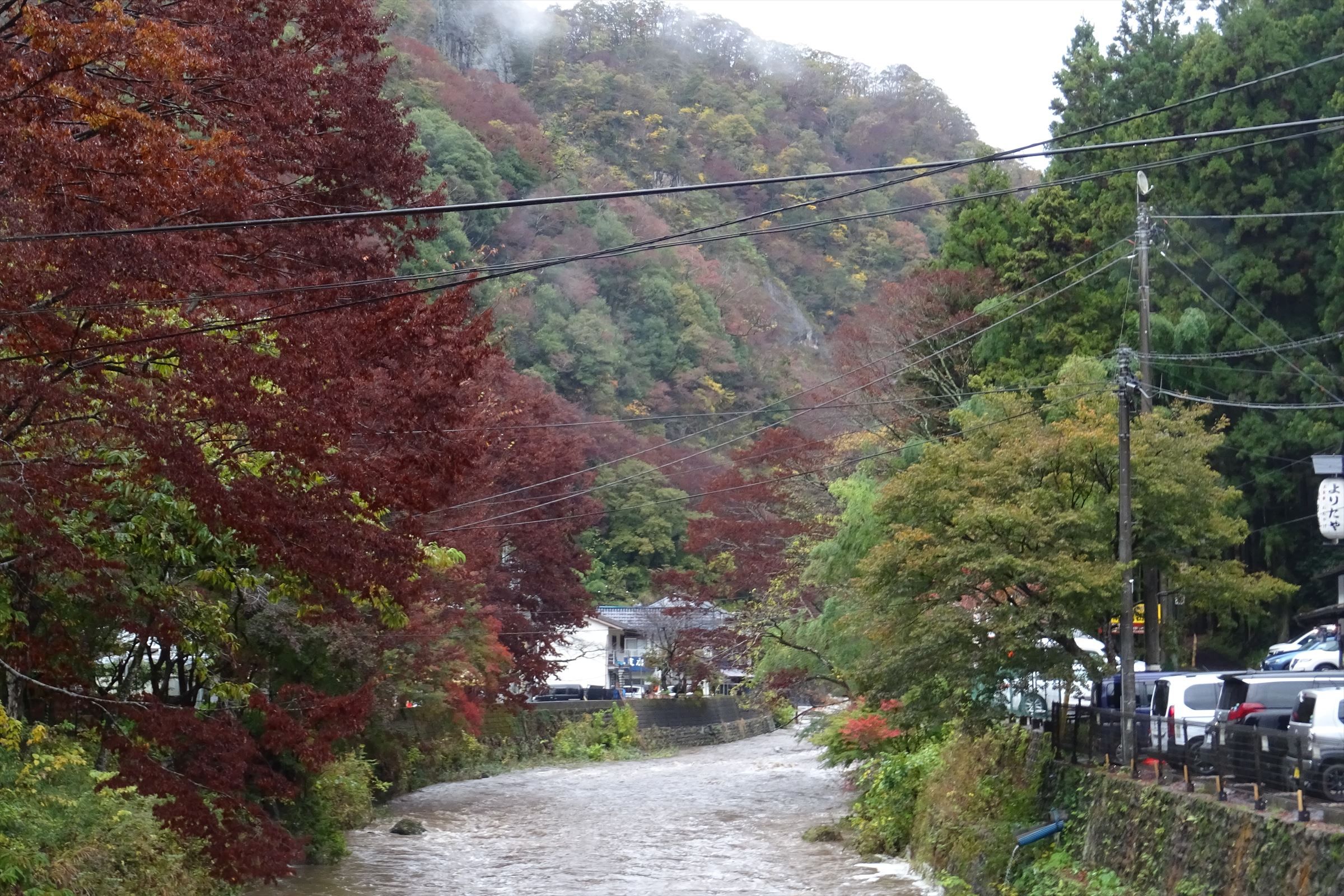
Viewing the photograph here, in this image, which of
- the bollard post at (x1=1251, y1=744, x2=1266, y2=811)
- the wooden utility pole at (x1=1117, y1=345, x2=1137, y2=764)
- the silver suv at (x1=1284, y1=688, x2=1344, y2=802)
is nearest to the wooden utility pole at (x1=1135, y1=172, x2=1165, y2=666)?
the wooden utility pole at (x1=1117, y1=345, x2=1137, y2=764)

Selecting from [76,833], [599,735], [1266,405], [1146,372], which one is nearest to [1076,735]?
[1146,372]

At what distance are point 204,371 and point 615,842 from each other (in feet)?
63.4

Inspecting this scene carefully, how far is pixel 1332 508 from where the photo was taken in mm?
25234

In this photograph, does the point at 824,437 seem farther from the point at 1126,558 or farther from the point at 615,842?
the point at 1126,558

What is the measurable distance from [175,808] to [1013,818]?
1413 centimetres

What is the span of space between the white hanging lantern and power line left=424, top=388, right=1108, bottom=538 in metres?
4.52

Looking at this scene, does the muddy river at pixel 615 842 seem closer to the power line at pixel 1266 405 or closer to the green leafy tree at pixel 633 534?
the power line at pixel 1266 405

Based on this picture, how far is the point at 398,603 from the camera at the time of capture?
523 inches

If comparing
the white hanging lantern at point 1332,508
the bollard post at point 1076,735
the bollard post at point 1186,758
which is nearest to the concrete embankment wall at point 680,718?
the bollard post at point 1076,735

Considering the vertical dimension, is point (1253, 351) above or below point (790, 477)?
above

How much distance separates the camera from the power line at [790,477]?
1000 inches

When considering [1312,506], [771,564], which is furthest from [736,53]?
[1312,506]

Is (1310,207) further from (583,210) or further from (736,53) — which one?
(736,53)

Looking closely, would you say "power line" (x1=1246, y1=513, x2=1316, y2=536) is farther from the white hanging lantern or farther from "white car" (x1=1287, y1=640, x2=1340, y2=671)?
the white hanging lantern
